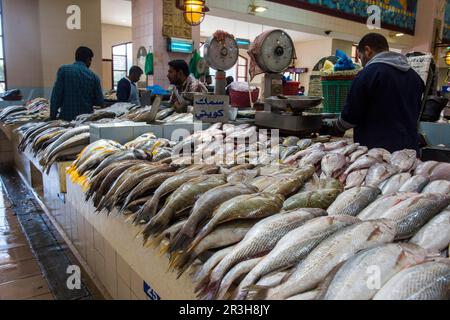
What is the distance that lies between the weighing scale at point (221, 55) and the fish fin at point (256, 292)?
3154 mm

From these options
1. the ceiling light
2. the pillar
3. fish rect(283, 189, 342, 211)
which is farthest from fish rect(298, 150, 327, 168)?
the ceiling light

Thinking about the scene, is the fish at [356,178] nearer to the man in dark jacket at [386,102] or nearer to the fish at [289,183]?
the fish at [289,183]

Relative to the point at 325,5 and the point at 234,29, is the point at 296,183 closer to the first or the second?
the point at 325,5

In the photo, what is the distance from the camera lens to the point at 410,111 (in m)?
3.29

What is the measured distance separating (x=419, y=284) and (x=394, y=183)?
976 millimetres

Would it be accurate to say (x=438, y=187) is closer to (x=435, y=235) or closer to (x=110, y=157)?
(x=435, y=235)

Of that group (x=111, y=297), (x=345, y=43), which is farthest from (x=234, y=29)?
(x=111, y=297)

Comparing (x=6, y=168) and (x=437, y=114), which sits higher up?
(x=437, y=114)

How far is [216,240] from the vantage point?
55.7 inches

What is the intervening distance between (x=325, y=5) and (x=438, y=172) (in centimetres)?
1126

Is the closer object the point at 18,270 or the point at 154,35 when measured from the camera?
the point at 18,270

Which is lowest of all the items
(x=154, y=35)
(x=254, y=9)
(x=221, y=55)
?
(x=221, y=55)

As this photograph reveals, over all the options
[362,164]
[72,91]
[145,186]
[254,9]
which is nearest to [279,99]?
[362,164]

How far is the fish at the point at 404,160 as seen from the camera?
6.94 ft
